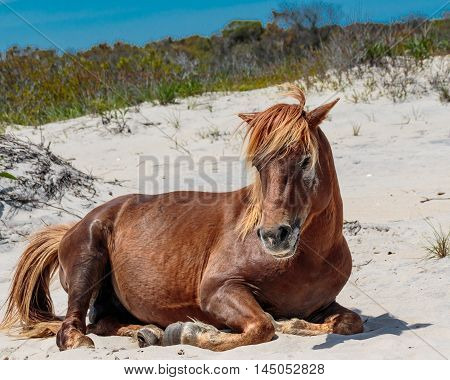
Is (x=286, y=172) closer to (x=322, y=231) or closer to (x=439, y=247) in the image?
(x=322, y=231)

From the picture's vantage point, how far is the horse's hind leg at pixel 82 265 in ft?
18.0

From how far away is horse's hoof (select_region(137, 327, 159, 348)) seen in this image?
5059mm

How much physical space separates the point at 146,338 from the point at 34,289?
1376mm

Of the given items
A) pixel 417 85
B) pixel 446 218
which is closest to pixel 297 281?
pixel 446 218

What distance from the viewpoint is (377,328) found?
5.08m

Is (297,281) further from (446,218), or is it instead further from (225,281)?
(446,218)

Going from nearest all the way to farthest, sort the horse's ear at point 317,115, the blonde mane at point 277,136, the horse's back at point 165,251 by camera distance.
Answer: the blonde mane at point 277,136
the horse's ear at point 317,115
the horse's back at point 165,251

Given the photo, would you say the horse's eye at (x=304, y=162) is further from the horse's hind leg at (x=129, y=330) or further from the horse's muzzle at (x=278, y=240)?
the horse's hind leg at (x=129, y=330)

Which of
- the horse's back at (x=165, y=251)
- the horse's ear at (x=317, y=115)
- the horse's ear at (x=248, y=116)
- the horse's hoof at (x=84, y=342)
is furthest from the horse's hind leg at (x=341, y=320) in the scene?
the horse's hoof at (x=84, y=342)

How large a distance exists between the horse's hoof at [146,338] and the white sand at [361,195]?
68mm

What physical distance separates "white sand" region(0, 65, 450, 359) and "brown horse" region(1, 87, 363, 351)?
0.21 meters

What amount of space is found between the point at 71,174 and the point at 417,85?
560cm

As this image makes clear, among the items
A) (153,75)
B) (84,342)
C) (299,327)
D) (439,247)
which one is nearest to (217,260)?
(299,327)

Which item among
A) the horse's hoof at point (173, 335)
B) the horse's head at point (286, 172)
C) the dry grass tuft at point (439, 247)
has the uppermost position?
the horse's head at point (286, 172)
